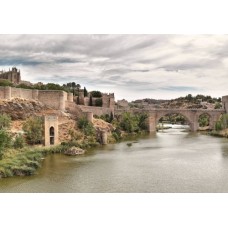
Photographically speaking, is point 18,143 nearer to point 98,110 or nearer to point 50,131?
point 50,131

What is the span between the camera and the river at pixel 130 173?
5270mm

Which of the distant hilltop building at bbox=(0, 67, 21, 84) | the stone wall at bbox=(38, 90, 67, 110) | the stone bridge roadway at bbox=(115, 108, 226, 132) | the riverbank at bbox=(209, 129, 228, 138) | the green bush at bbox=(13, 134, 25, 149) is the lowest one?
the riverbank at bbox=(209, 129, 228, 138)

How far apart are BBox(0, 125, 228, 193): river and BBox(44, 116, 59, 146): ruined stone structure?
0.78 metres

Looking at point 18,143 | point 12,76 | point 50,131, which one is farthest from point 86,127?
point 12,76

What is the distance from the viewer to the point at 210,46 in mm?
6539

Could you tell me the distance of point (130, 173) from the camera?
6.25 metres

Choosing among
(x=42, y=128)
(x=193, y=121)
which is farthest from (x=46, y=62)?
(x=193, y=121)

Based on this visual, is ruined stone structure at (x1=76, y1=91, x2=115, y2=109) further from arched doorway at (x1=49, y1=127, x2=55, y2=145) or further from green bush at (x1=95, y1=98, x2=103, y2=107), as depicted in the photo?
arched doorway at (x1=49, y1=127, x2=55, y2=145)

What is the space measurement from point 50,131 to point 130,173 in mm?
4078

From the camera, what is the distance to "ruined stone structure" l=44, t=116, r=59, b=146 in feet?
30.2

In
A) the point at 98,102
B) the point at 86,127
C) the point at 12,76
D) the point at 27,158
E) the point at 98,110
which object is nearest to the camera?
the point at 27,158

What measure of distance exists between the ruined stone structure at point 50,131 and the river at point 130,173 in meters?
0.78

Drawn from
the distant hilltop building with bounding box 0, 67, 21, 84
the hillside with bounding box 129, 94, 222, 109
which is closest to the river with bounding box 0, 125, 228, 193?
the distant hilltop building with bounding box 0, 67, 21, 84

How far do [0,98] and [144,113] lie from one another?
8180mm
